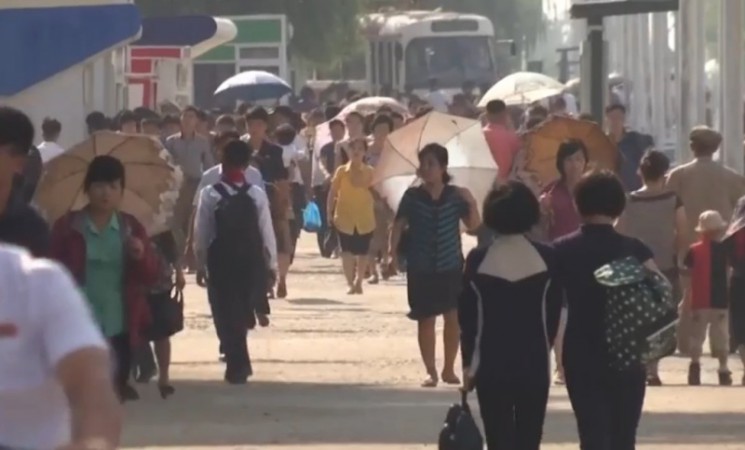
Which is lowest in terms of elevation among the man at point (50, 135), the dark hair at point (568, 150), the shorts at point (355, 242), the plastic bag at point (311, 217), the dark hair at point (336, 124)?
the plastic bag at point (311, 217)

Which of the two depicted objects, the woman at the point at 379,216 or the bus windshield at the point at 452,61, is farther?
the bus windshield at the point at 452,61

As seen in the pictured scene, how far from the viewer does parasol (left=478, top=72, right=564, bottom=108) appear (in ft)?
112

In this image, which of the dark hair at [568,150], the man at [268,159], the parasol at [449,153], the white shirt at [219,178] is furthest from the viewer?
the man at [268,159]

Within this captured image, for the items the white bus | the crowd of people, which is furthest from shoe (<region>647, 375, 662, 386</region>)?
the white bus

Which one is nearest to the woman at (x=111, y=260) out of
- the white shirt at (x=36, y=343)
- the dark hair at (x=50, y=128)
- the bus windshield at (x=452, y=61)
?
the dark hair at (x=50, y=128)

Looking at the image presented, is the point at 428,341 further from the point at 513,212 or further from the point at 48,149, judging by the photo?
the point at 513,212

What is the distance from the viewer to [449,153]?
1819 centimetres

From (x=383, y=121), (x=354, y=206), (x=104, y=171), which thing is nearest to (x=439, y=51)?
(x=383, y=121)

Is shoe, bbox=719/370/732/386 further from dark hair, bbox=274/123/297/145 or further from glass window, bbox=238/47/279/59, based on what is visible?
glass window, bbox=238/47/279/59

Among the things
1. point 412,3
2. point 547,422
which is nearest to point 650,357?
point 547,422

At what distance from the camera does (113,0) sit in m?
16.8

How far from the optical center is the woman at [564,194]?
13.4 metres

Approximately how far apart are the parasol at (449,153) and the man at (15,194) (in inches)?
413

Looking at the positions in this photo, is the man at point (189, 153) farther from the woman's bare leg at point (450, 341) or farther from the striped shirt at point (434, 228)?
the striped shirt at point (434, 228)
